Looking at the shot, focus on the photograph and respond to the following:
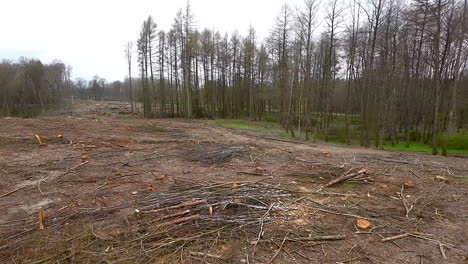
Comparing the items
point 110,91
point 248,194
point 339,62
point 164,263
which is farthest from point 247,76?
point 110,91

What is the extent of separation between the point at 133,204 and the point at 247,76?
32119 millimetres

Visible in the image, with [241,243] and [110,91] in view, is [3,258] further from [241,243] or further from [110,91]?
[110,91]

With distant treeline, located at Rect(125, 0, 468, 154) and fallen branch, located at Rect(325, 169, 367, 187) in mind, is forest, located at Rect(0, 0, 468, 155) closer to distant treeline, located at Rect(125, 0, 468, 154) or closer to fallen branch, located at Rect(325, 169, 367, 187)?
distant treeline, located at Rect(125, 0, 468, 154)

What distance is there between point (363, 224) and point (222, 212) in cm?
242

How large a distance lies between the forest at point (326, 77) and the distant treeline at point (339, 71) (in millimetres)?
119

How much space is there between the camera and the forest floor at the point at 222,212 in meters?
3.36

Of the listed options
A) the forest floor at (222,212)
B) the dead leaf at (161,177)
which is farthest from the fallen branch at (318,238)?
the dead leaf at (161,177)

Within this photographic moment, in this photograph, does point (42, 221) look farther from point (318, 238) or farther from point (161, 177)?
point (318, 238)

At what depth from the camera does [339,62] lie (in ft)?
88.3

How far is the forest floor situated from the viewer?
3.36m

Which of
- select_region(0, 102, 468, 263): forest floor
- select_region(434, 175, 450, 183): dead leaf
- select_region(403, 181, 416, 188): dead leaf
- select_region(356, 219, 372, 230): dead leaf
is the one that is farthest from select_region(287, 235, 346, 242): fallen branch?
select_region(434, 175, 450, 183): dead leaf

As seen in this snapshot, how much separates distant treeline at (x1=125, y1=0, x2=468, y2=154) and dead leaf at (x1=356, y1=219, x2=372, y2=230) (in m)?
11.9

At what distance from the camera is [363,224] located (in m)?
4.11

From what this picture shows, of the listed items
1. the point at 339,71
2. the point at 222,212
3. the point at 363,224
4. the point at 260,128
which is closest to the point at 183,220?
the point at 222,212
